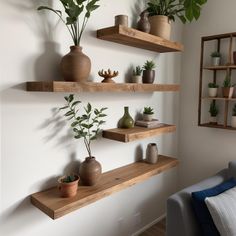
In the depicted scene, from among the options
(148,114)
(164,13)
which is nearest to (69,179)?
(148,114)

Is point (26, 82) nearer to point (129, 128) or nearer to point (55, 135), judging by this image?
point (55, 135)

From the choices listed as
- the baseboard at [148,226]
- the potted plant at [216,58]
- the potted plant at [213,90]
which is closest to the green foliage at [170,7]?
the potted plant at [216,58]

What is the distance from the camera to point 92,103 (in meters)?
1.81

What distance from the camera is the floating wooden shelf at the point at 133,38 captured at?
1.65 m

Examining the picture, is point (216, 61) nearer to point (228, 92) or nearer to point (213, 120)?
point (228, 92)

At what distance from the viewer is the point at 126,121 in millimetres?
1992

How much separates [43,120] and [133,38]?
0.87 m

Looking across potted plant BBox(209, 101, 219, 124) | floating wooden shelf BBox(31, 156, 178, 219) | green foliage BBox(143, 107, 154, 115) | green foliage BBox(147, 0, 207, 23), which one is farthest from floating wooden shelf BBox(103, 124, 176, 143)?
green foliage BBox(147, 0, 207, 23)

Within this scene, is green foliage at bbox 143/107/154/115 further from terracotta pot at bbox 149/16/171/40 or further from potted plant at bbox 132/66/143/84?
terracotta pot at bbox 149/16/171/40

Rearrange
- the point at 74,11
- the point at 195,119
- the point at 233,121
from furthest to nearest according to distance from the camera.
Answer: the point at 195,119, the point at 233,121, the point at 74,11

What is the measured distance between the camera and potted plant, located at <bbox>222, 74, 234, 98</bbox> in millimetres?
2207

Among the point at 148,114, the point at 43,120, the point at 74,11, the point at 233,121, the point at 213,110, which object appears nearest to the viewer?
the point at 74,11

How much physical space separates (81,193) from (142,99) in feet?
3.52

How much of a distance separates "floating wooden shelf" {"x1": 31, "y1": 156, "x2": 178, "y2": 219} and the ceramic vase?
1.20 feet
